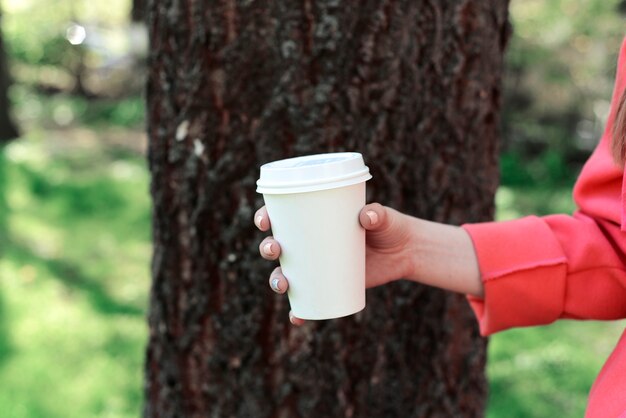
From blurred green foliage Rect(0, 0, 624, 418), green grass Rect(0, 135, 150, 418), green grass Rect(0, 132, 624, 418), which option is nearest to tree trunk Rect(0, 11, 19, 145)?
blurred green foliage Rect(0, 0, 624, 418)

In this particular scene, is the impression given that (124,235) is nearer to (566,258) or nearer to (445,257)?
(445,257)

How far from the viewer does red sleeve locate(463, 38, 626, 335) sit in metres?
1.35

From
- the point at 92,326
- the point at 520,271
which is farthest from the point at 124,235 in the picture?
the point at 520,271

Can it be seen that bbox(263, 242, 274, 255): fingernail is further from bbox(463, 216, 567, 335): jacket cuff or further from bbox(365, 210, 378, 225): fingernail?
bbox(463, 216, 567, 335): jacket cuff

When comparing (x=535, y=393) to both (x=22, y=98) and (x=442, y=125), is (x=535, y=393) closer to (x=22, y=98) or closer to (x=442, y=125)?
(x=442, y=125)

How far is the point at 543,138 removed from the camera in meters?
9.11

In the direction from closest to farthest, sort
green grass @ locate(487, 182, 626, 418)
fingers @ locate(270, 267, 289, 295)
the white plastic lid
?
the white plastic lid < fingers @ locate(270, 267, 289, 295) < green grass @ locate(487, 182, 626, 418)

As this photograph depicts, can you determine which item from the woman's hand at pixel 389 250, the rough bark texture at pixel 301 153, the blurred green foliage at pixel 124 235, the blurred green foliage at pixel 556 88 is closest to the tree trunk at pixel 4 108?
the blurred green foliage at pixel 124 235

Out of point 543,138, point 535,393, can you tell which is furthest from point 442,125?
point 543,138

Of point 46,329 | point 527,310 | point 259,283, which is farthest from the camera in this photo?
point 46,329

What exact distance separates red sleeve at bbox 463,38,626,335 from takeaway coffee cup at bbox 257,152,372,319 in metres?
0.27

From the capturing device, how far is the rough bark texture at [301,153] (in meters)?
1.72

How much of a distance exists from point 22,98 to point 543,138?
9.68m

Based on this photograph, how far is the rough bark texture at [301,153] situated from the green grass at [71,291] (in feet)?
5.26
